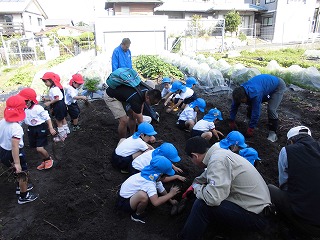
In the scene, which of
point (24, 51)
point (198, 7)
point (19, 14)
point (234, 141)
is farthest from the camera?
point (198, 7)

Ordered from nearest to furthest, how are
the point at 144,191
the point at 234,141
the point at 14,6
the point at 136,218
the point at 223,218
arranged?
the point at 223,218 → the point at 144,191 → the point at 136,218 → the point at 234,141 → the point at 14,6

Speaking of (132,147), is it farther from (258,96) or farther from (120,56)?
(120,56)

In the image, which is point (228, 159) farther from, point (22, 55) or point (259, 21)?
point (259, 21)

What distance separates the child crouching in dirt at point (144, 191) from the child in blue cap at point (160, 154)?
178 millimetres

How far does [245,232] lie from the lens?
98.3 inches

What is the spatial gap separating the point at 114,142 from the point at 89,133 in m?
0.58

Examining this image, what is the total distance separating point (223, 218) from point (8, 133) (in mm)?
2604

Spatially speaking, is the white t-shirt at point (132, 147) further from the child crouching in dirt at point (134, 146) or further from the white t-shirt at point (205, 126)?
the white t-shirt at point (205, 126)

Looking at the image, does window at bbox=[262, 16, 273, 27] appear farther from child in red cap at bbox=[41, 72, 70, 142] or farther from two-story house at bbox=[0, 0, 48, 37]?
child in red cap at bbox=[41, 72, 70, 142]

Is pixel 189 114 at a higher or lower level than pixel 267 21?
lower

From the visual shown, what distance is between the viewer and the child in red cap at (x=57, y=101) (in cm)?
449

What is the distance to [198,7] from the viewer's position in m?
31.1

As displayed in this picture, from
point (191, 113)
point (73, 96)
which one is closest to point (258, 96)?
point (191, 113)

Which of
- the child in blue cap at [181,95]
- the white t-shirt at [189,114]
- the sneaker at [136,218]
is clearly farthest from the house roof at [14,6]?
the sneaker at [136,218]
